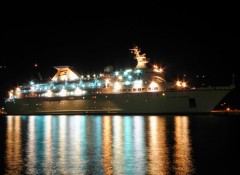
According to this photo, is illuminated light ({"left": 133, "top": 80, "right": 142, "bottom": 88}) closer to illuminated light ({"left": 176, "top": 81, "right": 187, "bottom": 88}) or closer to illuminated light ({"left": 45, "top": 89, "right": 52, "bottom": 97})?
illuminated light ({"left": 176, "top": 81, "right": 187, "bottom": 88})

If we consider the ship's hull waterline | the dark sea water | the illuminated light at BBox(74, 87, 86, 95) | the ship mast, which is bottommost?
the dark sea water

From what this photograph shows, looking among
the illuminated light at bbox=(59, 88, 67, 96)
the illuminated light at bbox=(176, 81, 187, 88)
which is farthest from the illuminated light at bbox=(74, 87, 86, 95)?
the illuminated light at bbox=(176, 81, 187, 88)

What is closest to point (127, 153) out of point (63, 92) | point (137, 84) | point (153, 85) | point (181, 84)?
point (153, 85)

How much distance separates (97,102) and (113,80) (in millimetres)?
3594

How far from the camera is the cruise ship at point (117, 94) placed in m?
46.7

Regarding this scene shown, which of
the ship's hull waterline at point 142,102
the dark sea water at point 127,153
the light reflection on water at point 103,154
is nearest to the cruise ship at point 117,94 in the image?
the ship's hull waterline at point 142,102

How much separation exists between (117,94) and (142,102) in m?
3.94

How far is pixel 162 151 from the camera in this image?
65.2 ft

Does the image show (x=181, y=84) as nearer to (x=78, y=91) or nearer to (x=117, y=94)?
(x=117, y=94)

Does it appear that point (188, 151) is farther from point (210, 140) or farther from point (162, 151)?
point (210, 140)

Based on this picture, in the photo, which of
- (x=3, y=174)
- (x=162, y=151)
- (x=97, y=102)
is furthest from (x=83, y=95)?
(x=3, y=174)

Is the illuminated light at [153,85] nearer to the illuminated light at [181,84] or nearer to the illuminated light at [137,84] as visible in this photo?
the illuminated light at [137,84]

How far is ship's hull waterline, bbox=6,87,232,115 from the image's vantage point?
4644 centimetres

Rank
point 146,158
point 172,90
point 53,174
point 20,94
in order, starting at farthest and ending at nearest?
point 20,94
point 172,90
point 146,158
point 53,174
